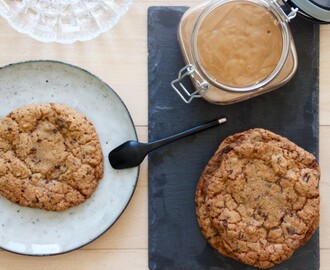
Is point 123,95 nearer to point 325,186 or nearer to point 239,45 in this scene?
point 239,45

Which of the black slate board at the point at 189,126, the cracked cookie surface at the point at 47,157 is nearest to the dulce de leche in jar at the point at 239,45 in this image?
the black slate board at the point at 189,126

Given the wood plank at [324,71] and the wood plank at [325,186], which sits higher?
the wood plank at [324,71]

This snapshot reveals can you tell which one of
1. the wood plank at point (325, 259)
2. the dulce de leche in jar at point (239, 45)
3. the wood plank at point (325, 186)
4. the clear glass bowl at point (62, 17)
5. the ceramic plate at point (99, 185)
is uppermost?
the clear glass bowl at point (62, 17)

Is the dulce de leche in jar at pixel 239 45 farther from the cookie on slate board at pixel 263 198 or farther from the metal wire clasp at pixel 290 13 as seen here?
the cookie on slate board at pixel 263 198

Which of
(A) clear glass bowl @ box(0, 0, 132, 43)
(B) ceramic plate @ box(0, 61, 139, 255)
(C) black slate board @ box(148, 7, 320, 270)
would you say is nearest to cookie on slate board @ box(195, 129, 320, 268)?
(C) black slate board @ box(148, 7, 320, 270)

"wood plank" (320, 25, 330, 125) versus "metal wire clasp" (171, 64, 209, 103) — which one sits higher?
"metal wire clasp" (171, 64, 209, 103)

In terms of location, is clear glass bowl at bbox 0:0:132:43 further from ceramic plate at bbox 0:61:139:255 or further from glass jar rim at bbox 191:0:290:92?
glass jar rim at bbox 191:0:290:92
